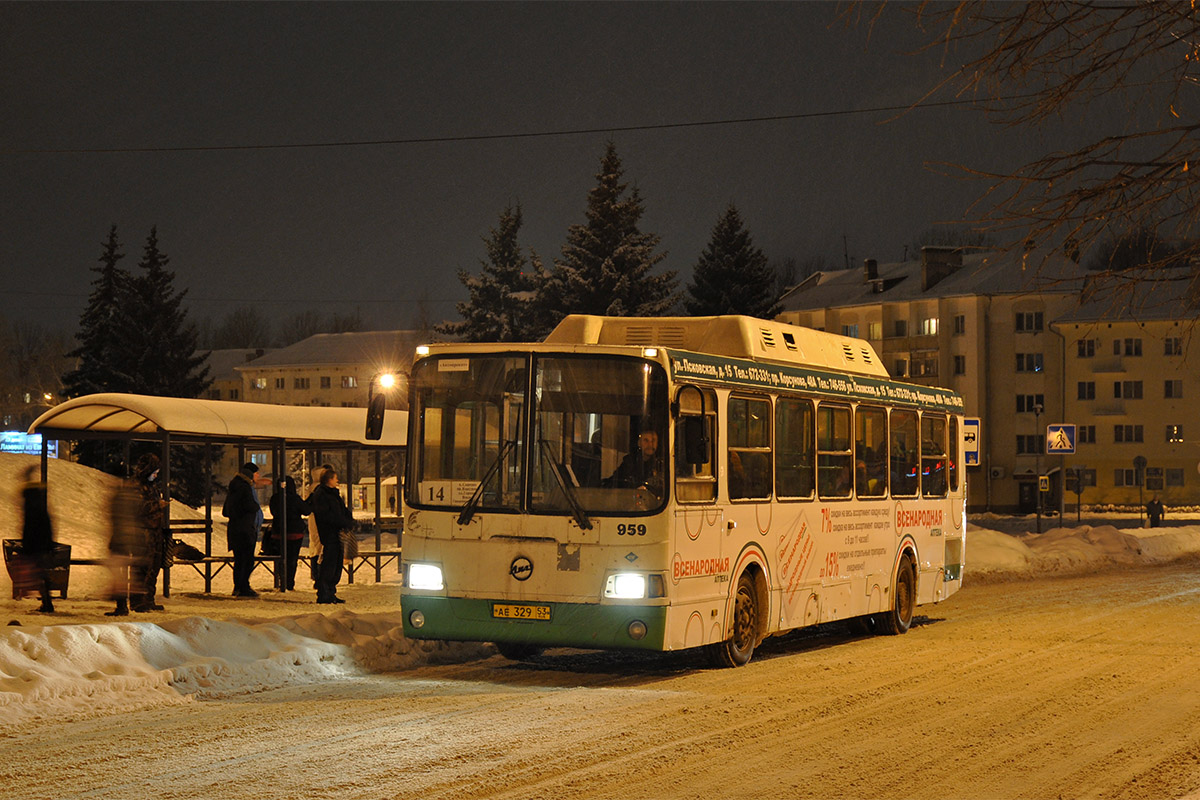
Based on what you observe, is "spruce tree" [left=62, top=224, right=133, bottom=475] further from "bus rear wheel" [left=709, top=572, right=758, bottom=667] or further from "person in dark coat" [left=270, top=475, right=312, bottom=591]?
"bus rear wheel" [left=709, top=572, right=758, bottom=667]

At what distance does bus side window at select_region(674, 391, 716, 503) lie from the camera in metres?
13.0

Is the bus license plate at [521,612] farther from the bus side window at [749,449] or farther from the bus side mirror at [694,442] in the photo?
the bus side window at [749,449]

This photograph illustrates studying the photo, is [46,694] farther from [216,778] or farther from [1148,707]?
[1148,707]

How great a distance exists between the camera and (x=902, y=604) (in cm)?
1839

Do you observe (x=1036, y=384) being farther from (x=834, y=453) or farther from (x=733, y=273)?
(x=834, y=453)

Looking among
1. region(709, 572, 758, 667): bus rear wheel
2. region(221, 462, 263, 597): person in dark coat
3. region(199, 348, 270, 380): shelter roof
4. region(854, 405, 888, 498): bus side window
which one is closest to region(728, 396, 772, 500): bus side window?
region(709, 572, 758, 667): bus rear wheel

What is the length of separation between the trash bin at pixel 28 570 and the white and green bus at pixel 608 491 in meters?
7.47

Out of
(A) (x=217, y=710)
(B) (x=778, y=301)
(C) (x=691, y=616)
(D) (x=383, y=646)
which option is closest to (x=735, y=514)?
(C) (x=691, y=616)

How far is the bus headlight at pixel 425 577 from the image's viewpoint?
13289 millimetres

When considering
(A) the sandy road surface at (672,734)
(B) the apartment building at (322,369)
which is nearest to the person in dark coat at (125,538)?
(A) the sandy road surface at (672,734)

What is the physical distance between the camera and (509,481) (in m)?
13.2

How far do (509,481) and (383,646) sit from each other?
7.74ft

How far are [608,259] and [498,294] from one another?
15089 mm

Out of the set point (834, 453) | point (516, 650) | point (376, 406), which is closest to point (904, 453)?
point (834, 453)
